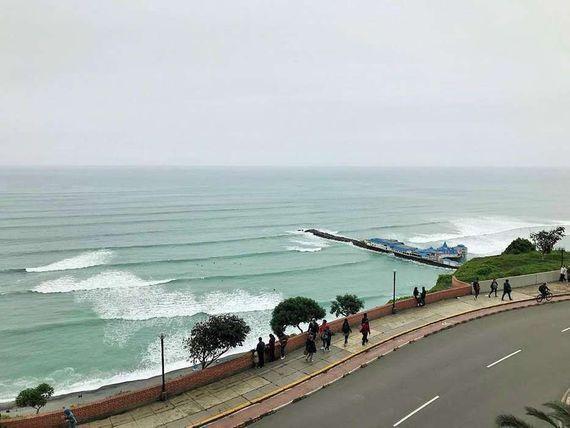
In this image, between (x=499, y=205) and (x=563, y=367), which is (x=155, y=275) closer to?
(x=563, y=367)

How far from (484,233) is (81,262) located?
2186 inches

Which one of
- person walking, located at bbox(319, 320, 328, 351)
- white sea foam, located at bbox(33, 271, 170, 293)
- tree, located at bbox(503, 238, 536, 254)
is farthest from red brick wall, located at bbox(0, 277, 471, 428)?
tree, located at bbox(503, 238, 536, 254)

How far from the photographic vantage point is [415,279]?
138 ft

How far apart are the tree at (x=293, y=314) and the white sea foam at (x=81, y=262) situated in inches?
1190

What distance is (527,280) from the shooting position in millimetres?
23484

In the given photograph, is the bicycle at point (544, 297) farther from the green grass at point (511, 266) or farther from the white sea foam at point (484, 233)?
Answer: the white sea foam at point (484, 233)

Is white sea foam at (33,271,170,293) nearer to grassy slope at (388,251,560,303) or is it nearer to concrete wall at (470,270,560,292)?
grassy slope at (388,251,560,303)

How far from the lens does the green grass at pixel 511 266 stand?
2716cm

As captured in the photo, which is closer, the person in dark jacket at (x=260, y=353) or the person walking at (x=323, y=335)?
the person in dark jacket at (x=260, y=353)

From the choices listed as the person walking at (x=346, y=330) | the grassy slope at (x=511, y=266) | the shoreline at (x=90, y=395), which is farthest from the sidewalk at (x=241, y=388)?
the grassy slope at (x=511, y=266)

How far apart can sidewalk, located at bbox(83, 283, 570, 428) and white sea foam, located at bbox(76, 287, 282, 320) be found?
628 inches

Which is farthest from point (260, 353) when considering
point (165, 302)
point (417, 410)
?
point (165, 302)

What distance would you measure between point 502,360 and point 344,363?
528 cm

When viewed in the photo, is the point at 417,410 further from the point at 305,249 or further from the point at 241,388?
the point at 305,249
